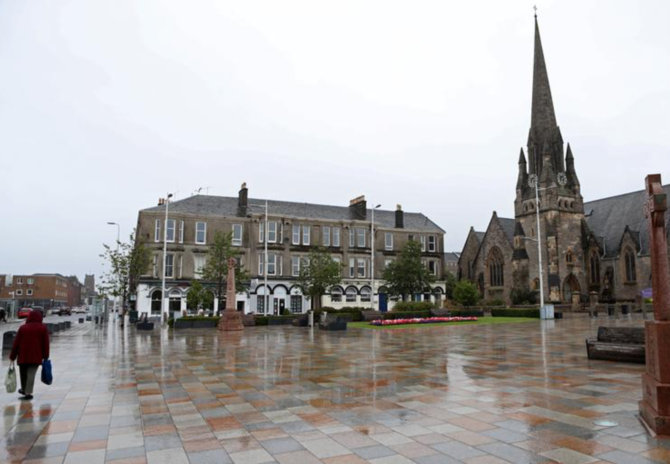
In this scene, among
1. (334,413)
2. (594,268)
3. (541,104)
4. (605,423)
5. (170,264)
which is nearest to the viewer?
(605,423)

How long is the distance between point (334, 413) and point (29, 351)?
6078 millimetres

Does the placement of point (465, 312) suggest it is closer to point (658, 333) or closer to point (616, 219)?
point (616, 219)

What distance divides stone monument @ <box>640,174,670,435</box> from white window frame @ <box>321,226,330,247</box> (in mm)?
46377

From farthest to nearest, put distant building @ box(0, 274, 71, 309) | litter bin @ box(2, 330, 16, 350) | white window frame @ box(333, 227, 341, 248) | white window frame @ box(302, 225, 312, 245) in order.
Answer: distant building @ box(0, 274, 71, 309), white window frame @ box(333, 227, 341, 248), white window frame @ box(302, 225, 312, 245), litter bin @ box(2, 330, 16, 350)

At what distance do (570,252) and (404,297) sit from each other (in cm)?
2077

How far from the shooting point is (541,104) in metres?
59.7

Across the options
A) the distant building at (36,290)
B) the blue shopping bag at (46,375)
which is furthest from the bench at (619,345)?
the distant building at (36,290)

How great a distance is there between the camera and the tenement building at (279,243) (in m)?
46.2

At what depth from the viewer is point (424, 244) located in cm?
5844

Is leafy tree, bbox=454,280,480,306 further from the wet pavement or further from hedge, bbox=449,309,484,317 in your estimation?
the wet pavement

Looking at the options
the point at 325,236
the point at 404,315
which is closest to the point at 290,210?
the point at 325,236

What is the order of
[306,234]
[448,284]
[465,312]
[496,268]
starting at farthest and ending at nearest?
[496,268] < [448,284] < [306,234] < [465,312]

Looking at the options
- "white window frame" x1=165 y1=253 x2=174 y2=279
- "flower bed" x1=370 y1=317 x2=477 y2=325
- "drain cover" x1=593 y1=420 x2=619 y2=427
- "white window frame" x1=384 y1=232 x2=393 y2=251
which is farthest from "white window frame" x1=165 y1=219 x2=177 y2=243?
"drain cover" x1=593 y1=420 x2=619 y2=427

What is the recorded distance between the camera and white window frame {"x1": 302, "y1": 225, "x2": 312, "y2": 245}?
2063 inches
